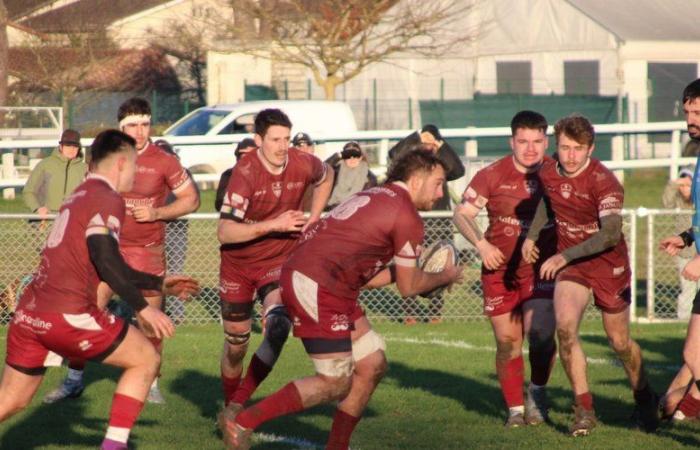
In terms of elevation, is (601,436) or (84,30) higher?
(84,30)

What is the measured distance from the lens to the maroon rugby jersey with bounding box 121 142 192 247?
9.30 m

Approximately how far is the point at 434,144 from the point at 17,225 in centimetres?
465

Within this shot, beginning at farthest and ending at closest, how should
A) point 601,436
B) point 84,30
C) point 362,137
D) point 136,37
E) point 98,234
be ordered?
point 136,37, point 84,30, point 362,137, point 601,436, point 98,234

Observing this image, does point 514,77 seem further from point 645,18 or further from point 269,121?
point 269,121

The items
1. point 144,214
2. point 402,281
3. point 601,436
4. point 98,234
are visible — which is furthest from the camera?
point 144,214

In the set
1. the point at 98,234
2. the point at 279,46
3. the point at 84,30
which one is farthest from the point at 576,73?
the point at 98,234

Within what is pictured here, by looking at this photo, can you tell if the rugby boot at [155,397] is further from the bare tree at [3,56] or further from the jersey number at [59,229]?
the bare tree at [3,56]

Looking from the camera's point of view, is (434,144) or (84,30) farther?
(84,30)

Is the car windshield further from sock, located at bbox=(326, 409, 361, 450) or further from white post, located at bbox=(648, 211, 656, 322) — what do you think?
sock, located at bbox=(326, 409, 361, 450)

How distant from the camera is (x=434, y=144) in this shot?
511 inches

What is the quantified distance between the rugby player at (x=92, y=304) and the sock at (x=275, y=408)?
0.63 metres

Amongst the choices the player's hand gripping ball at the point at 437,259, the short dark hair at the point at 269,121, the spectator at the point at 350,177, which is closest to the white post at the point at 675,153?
the spectator at the point at 350,177

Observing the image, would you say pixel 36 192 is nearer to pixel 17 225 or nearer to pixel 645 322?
pixel 17 225

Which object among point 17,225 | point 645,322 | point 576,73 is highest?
point 576,73
